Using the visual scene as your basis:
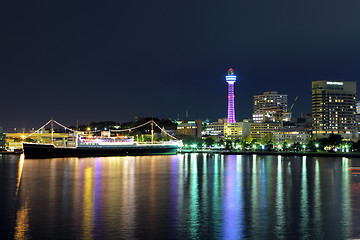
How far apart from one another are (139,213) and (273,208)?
7021 millimetres

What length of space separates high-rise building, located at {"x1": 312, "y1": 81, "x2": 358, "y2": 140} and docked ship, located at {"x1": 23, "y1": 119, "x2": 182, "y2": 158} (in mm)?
62802

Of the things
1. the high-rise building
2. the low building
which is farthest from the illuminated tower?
the high-rise building

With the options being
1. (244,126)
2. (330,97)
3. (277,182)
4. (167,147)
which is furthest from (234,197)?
(244,126)

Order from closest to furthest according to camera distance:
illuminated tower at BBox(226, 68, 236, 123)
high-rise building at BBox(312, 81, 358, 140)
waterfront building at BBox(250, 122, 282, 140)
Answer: high-rise building at BBox(312, 81, 358, 140) → waterfront building at BBox(250, 122, 282, 140) → illuminated tower at BBox(226, 68, 236, 123)

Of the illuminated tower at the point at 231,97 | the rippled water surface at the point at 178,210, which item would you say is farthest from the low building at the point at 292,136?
the rippled water surface at the point at 178,210

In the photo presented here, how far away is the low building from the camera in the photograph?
6194 inches

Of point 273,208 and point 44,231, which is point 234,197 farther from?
point 44,231

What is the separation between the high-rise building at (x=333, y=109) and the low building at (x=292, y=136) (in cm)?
401

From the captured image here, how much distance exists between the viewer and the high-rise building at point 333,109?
161 meters

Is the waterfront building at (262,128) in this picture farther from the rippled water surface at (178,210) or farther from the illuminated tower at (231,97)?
the rippled water surface at (178,210)

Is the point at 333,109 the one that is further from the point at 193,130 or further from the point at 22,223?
the point at 22,223

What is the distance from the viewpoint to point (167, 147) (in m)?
116

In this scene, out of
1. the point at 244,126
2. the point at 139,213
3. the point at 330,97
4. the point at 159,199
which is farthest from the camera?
the point at 244,126

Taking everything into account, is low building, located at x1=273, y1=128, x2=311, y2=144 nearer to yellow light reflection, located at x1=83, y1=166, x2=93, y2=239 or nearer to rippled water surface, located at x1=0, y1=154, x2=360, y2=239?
rippled water surface, located at x1=0, y1=154, x2=360, y2=239
